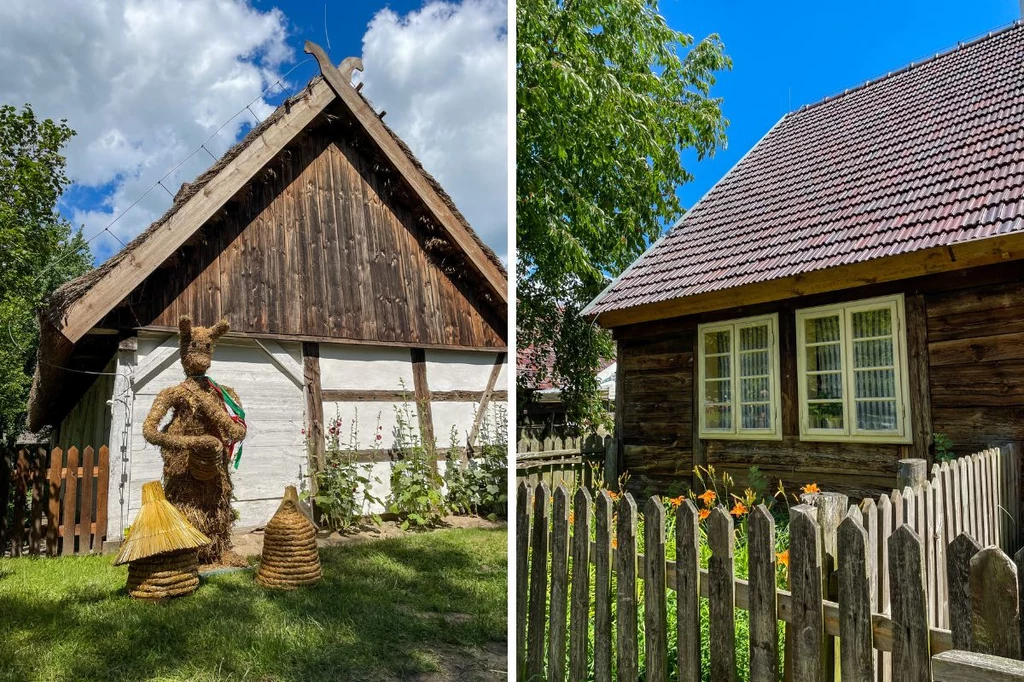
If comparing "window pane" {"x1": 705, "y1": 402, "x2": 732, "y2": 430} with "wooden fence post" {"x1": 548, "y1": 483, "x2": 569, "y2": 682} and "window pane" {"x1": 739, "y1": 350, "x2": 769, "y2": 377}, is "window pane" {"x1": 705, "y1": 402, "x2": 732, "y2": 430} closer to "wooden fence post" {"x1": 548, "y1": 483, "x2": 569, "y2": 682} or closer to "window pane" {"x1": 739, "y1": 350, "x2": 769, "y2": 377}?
"window pane" {"x1": 739, "y1": 350, "x2": 769, "y2": 377}

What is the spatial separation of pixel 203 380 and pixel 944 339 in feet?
14.5

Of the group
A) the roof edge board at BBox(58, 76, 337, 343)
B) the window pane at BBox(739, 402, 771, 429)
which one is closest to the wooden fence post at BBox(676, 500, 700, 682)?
the roof edge board at BBox(58, 76, 337, 343)

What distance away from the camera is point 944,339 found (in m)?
4.79

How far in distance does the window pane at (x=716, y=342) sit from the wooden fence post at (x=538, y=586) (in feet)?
13.0

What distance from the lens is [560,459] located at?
20.6 ft

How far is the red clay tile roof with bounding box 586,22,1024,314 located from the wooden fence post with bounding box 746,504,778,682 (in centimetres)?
351

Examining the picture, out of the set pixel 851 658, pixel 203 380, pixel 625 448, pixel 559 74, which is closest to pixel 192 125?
pixel 203 380

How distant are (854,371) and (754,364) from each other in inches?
30.8

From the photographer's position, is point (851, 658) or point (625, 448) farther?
point (625, 448)

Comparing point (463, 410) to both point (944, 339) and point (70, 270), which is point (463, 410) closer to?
point (70, 270)

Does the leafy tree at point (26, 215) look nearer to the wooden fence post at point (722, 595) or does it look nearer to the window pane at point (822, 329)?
the wooden fence post at point (722, 595)

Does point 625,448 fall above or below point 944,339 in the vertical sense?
below

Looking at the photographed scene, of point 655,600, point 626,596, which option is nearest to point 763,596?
point 655,600

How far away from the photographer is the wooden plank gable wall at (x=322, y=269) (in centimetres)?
392
